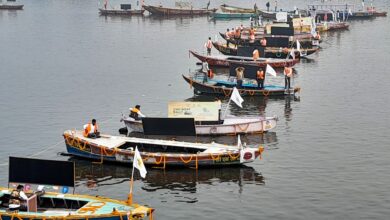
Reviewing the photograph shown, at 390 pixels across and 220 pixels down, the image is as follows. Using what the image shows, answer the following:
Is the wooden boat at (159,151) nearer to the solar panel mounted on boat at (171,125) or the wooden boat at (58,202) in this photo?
the solar panel mounted on boat at (171,125)

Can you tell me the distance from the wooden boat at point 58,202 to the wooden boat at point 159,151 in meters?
6.40

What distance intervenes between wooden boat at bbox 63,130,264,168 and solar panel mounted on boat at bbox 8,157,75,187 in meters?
8.39

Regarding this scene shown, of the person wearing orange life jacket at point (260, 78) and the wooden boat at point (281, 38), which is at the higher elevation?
the wooden boat at point (281, 38)

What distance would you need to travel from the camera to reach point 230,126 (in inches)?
2293

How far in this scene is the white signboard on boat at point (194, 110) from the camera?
5719 centimetres

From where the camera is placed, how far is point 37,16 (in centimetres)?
16512

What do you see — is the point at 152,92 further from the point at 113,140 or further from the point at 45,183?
the point at 45,183

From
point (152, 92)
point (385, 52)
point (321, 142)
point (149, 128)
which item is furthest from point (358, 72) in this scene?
point (149, 128)

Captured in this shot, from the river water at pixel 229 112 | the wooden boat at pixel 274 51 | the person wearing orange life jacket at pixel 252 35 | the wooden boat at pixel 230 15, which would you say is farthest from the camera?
the wooden boat at pixel 230 15

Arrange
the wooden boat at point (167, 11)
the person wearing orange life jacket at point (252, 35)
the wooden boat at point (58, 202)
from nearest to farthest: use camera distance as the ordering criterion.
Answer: the wooden boat at point (58, 202)
the person wearing orange life jacket at point (252, 35)
the wooden boat at point (167, 11)

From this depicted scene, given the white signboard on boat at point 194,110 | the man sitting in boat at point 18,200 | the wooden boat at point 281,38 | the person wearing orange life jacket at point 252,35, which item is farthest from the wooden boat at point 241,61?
the man sitting in boat at point 18,200

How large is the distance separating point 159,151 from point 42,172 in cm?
1139

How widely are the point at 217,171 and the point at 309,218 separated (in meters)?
9.43

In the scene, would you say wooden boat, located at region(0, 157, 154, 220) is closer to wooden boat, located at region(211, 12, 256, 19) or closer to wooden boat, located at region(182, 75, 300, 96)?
wooden boat, located at region(182, 75, 300, 96)
